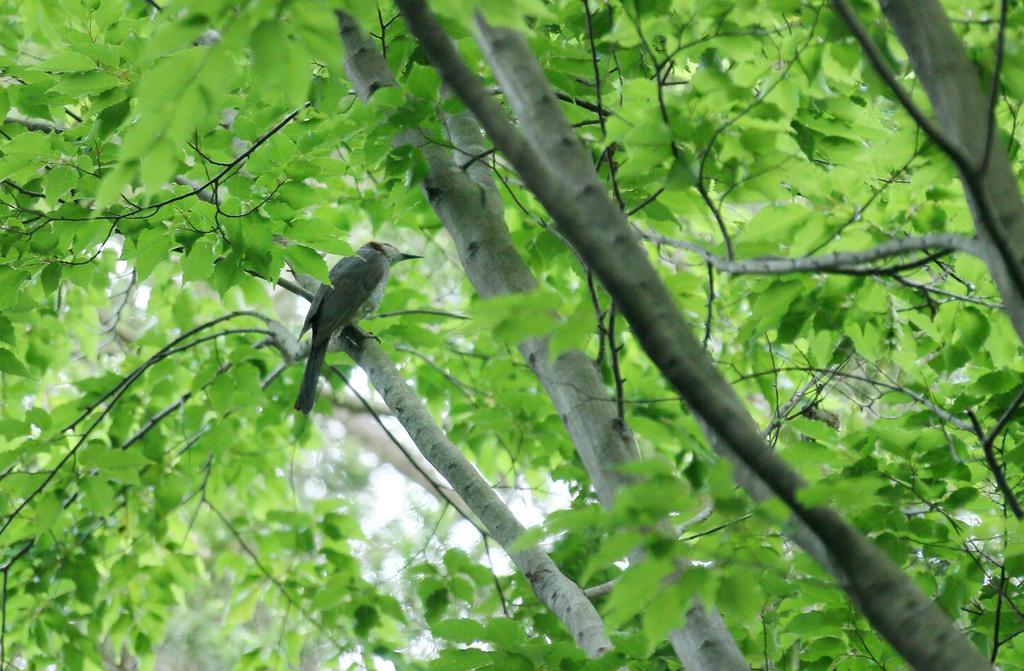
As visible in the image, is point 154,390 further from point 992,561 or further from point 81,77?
point 992,561

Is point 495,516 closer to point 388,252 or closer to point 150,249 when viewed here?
point 150,249

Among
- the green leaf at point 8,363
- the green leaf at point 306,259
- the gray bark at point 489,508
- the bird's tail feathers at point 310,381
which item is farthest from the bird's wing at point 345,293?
the green leaf at point 8,363

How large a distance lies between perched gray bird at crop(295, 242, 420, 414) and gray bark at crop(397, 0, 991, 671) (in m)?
2.52

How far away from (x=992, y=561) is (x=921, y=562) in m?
0.18

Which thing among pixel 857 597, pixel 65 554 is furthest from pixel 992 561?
pixel 65 554

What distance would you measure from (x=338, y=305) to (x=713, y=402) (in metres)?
3.04

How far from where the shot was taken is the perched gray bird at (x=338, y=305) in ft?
13.3

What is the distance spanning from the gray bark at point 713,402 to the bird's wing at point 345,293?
234cm

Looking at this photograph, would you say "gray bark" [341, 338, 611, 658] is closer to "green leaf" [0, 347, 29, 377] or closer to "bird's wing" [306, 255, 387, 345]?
"bird's wing" [306, 255, 387, 345]

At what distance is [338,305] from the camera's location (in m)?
4.14

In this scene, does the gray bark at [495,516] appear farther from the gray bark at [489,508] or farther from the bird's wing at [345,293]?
the bird's wing at [345,293]

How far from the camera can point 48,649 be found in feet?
13.9

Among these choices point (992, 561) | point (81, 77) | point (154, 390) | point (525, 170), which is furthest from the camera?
point (154, 390)

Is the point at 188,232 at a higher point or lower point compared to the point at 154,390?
lower
